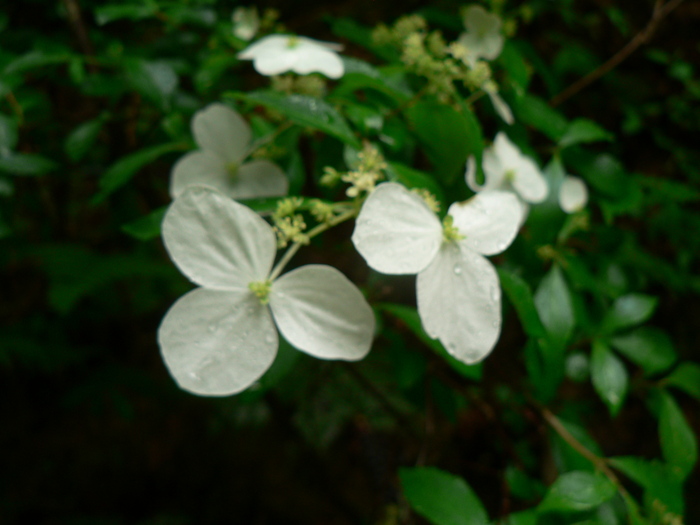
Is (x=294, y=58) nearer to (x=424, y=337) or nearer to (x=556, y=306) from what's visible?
(x=424, y=337)

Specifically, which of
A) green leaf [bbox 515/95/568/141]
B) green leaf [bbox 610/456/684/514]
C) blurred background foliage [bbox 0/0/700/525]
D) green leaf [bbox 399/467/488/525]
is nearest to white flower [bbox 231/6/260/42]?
blurred background foliage [bbox 0/0/700/525]

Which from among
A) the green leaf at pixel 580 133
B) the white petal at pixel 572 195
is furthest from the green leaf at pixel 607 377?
the green leaf at pixel 580 133

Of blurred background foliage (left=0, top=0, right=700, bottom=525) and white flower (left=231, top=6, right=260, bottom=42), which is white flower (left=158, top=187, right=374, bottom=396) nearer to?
blurred background foliage (left=0, top=0, right=700, bottom=525)

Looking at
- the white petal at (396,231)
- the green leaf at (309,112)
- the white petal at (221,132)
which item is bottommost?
the white petal at (221,132)

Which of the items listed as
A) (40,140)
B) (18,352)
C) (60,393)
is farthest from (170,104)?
(60,393)

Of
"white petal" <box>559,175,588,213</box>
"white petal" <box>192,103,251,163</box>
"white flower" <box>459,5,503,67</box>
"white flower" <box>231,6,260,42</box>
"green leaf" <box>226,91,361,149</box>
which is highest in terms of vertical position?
"white flower" <box>459,5,503,67</box>

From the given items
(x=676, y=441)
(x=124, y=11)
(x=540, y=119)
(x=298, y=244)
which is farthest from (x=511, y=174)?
(x=124, y=11)

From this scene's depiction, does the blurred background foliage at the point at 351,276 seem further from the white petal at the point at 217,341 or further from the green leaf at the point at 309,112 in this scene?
the white petal at the point at 217,341
